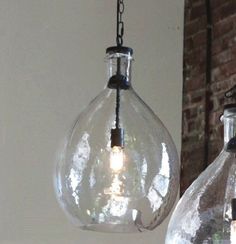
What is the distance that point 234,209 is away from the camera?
1.02 m

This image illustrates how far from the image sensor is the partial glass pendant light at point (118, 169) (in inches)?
53.4

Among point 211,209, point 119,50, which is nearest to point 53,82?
point 119,50

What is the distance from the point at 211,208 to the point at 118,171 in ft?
1.17

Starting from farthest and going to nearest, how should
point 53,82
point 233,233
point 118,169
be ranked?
1. point 53,82
2. point 118,169
3. point 233,233

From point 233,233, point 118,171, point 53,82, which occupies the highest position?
point 53,82

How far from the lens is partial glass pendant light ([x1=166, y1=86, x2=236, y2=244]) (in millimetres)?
1041

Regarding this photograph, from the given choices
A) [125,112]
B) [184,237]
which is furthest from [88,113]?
[184,237]

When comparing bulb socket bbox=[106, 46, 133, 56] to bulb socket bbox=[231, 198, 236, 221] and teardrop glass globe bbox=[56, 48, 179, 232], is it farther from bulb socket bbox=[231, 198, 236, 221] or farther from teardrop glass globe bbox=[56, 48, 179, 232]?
bulb socket bbox=[231, 198, 236, 221]

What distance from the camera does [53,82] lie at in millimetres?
2793

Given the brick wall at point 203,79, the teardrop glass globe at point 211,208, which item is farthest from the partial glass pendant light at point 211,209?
the brick wall at point 203,79

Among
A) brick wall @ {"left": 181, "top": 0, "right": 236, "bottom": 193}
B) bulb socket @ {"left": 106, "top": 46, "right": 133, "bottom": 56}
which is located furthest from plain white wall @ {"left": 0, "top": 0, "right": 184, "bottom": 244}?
bulb socket @ {"left": 106, "top": 46, "right": 133, "bottom": 56}

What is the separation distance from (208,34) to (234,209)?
6.40 ft

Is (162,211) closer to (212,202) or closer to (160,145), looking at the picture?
(160,145)

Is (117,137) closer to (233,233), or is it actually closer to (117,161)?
(117,161)
